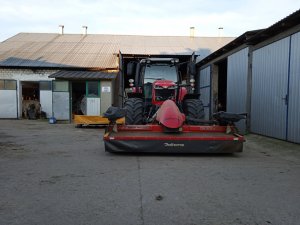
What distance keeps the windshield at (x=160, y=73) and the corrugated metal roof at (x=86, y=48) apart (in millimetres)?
8575

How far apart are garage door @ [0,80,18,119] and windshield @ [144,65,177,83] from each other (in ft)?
44.7

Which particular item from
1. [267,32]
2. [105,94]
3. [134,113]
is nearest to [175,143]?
[134,113]

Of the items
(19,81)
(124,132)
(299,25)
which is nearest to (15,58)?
(19,81)

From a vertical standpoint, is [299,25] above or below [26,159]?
above

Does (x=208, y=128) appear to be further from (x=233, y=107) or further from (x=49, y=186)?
(x=233, y=107)

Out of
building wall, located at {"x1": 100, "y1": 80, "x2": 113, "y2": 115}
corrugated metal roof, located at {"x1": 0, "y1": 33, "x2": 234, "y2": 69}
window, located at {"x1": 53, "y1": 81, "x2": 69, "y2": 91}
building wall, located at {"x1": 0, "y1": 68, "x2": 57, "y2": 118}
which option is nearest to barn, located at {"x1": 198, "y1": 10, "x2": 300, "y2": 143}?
building wall, located at {"x1": 100, "y1": 80, "x2": 113, "y2": 115}

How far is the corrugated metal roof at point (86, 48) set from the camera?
69.8 feet

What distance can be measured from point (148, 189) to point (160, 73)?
6.49 m

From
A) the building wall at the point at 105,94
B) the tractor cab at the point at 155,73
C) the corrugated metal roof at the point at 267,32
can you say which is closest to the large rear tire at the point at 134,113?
the tractor cab at the point at 155,73

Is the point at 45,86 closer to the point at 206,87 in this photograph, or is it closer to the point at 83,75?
the point at 83,75

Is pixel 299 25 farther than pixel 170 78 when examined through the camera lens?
No

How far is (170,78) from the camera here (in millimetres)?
10359

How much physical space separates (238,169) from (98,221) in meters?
3.28

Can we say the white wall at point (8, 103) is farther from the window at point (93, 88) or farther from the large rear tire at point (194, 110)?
the large rear tire at point (194, 110)
